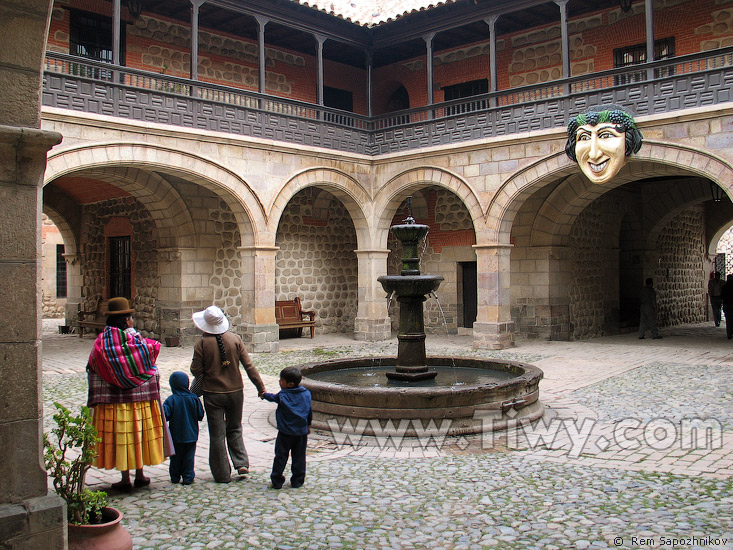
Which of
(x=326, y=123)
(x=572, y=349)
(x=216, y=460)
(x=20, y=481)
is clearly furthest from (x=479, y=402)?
(x=326, y=123)

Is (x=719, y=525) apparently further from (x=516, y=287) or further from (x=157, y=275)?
(x=157, y=275)

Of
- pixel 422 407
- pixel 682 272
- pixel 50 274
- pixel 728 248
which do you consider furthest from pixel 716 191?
pixel 50 274

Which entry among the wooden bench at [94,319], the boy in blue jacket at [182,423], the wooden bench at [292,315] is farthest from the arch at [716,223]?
the boy in blue jacket at [182,423]

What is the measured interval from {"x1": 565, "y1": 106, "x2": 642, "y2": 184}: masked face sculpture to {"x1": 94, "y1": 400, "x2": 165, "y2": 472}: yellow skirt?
9282 millimetres

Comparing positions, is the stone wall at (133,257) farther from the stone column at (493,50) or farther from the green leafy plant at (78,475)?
the green leafy plant at (78,475)

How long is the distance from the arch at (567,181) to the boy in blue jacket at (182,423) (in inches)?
363

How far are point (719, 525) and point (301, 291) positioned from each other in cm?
→ 1286

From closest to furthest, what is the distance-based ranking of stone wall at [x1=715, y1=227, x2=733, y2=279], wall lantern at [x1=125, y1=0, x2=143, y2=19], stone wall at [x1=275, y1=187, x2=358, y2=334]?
wall lantern at [x1=125, y1=0, x2=143, y2=19], stone wall at [x1=275, y1=187, x2=358, y2=334], stone wall at [x1=715, y1=227, x2=733, y2=279]

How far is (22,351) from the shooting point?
3055mm

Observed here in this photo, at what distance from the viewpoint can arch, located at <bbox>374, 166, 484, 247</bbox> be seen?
44.5 ft

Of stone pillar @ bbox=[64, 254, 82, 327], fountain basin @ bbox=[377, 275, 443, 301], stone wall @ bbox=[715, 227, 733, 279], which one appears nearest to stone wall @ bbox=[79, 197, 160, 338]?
stone pillar @ bbox=[64, 254, 82, 327]

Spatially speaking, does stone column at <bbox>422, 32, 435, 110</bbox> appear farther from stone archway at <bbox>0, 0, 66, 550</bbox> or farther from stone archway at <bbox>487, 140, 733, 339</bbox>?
stone archway at <bbox>0, 0, 66, 550</bbox>

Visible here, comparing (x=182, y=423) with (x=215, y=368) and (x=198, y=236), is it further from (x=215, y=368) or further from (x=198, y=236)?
(x=198, y=236)

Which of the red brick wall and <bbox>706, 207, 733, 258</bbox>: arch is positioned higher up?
the red brick wall
